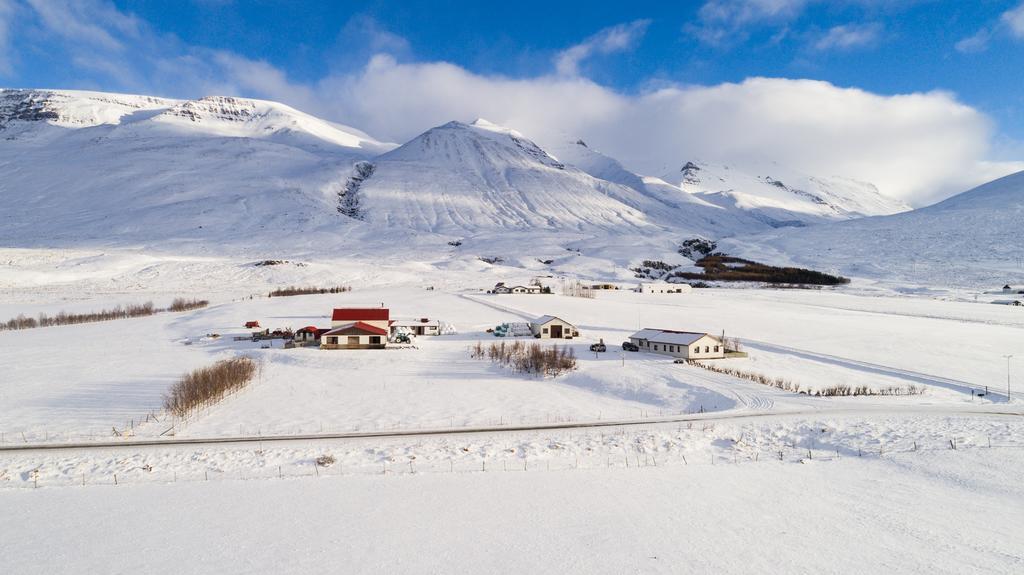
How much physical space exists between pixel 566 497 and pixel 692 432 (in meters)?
7.67

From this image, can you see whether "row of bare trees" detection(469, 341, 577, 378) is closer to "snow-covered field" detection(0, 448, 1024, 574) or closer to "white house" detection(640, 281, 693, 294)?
"snow-covered field" detection(0, 448, 1024, 574)

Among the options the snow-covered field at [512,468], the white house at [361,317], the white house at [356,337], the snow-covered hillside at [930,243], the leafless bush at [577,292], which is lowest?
the snow-covered field at [512,468]

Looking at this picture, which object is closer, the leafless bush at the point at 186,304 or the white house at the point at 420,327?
the white house at the point at 420,327

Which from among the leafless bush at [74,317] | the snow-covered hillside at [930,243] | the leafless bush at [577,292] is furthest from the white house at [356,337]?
the snow-covered hillside at [930,243]

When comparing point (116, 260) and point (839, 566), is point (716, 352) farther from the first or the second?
point (116, 260)

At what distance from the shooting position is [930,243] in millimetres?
125938

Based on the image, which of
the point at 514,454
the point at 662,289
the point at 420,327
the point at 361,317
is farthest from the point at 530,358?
the point at 662,289

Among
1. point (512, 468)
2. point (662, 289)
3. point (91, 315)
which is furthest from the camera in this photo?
point (662, 289)

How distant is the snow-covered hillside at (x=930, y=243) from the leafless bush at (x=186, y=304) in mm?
117179

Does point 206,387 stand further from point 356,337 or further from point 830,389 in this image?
point 830,389

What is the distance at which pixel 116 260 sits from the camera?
109m

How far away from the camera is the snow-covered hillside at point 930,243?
4168 inches

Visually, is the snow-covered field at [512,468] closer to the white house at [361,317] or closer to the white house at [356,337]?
the white house at [356,337]

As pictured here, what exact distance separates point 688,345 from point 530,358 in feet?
37.3
